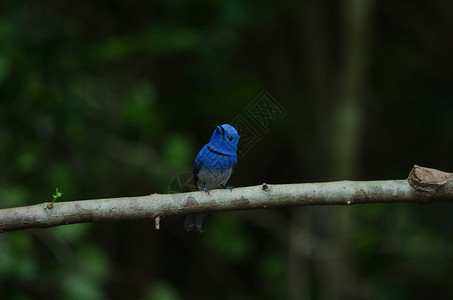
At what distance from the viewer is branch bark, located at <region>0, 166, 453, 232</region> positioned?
2.51 metres

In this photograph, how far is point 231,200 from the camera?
2.62 meters

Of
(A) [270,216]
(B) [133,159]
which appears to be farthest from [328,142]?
(B) [133,159]

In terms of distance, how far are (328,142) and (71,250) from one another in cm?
257

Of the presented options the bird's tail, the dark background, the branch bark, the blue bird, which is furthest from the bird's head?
the dark background

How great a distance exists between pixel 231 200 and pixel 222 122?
11.0 feet

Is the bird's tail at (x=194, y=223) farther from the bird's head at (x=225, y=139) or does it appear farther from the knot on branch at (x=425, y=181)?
the knot on branch at (x=425, y=181)

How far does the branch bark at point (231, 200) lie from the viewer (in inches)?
98.9

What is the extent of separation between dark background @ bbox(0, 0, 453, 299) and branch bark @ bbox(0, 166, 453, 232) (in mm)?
1578

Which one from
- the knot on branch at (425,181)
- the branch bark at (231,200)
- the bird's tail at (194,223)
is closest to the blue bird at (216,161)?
the bird's tail at (194,223)

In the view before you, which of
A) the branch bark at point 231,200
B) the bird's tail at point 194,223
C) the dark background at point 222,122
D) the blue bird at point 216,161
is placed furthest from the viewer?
the dark background at point 222,122

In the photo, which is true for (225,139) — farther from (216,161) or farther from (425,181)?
(425,181)

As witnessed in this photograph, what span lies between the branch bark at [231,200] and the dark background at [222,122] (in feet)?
5.18

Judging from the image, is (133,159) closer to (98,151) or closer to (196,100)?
(98,151)

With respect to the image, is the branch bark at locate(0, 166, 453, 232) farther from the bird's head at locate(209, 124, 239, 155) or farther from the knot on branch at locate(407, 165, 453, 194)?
the bird's head at locate(209, 124, 239, 155)
